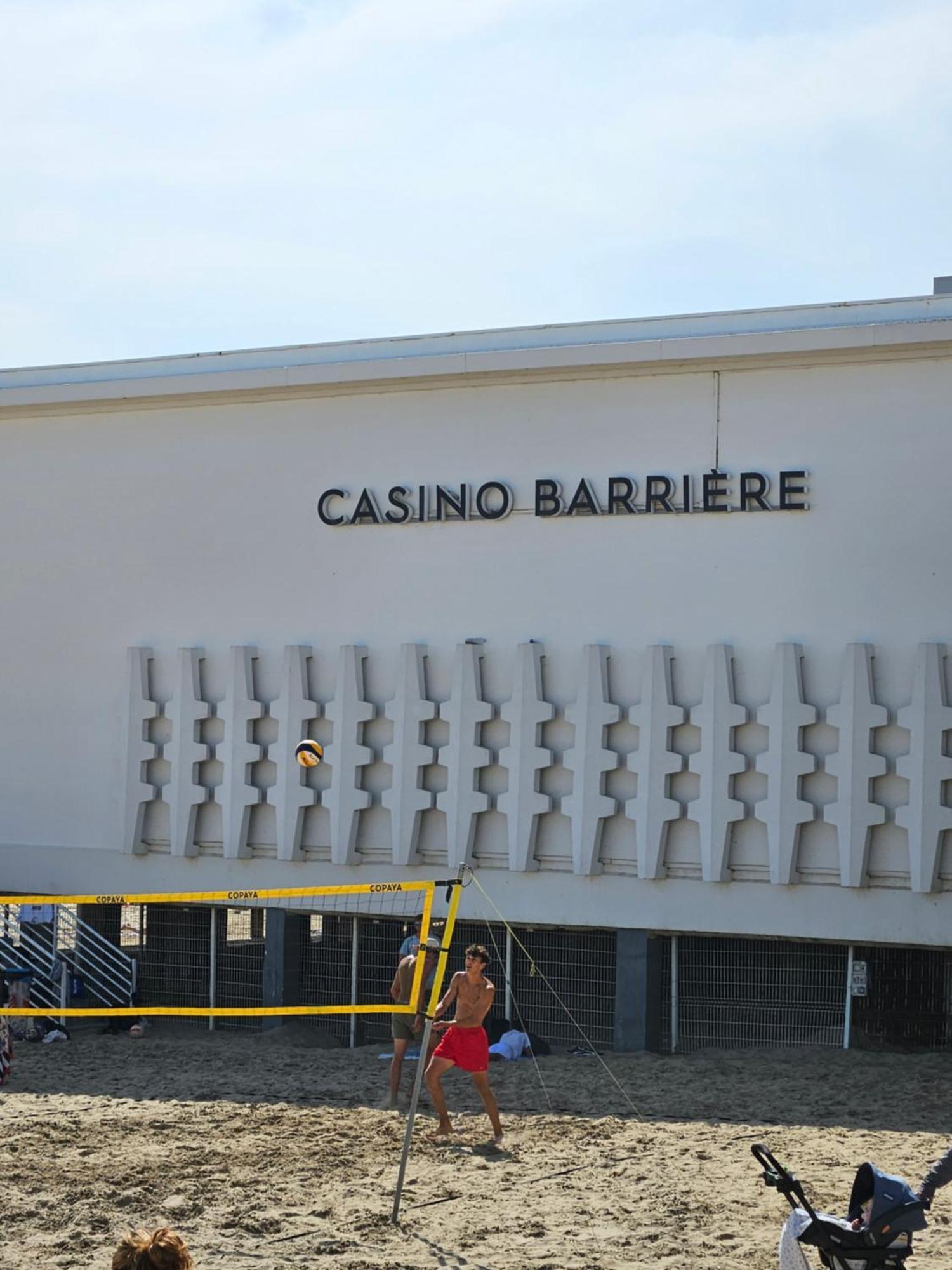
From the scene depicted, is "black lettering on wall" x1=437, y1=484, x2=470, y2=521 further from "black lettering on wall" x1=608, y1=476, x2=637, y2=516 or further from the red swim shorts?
the red swim shorts

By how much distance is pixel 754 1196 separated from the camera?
36.9 ft

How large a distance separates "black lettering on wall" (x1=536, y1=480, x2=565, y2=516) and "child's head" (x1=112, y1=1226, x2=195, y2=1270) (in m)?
12.9

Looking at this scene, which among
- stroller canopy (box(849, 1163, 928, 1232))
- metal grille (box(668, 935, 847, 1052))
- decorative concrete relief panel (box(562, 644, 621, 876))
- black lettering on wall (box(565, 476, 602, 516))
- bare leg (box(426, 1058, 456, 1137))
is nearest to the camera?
stroller canopy (box(849, 1163, 928, 1232))

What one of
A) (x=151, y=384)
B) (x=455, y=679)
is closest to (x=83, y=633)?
(x=151, y=384)

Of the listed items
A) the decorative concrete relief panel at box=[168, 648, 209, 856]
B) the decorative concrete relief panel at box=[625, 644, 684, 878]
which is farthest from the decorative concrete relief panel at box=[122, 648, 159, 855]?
the decorative concrete relief panel at box=[625, 644, 684, 878]

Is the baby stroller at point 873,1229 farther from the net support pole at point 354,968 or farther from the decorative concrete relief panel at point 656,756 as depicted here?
the net support pole at point 354,968

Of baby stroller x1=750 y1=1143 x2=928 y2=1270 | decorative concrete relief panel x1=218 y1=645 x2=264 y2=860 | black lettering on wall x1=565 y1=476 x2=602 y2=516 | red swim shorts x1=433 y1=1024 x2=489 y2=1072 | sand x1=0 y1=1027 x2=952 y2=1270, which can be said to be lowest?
sand x1=0 y1=1027 x2=952 y2=1270

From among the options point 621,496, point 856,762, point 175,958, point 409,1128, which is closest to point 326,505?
point 621,496

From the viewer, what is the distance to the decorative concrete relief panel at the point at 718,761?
16953mm

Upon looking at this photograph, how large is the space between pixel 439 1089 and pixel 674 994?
16.5 feet

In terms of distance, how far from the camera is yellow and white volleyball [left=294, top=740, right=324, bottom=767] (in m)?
17.3

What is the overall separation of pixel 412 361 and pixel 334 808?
200 inches

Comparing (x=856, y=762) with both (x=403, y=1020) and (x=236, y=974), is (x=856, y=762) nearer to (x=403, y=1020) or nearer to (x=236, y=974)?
(x=403, y=1020)

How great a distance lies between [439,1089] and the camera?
13391 millimetres
